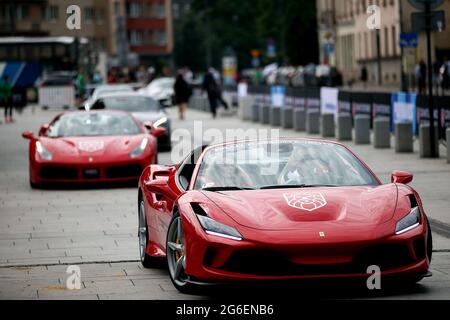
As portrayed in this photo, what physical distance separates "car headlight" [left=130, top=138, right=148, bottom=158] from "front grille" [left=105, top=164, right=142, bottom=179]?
0.17 m

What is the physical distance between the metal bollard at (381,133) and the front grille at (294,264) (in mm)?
18247

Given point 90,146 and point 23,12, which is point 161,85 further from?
point 23,12

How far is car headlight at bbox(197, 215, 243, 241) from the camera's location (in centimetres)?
833

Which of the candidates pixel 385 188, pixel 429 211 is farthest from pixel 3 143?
pixel 385 188

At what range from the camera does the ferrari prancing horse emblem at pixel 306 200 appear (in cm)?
864

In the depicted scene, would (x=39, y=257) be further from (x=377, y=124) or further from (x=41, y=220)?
(x=377, y=124)

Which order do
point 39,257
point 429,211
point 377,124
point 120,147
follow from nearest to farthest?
point 39,257, point 429,211, point 120,147, point 377,124

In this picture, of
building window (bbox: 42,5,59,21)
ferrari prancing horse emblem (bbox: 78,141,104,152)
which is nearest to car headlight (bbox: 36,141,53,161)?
ferrari prancing horse emblem (bbox: 78,141,104,152)

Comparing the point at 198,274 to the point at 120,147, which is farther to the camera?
the point at 120,147

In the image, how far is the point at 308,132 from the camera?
3372 centimetres

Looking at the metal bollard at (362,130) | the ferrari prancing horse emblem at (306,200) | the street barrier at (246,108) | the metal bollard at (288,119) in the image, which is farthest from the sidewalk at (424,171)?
the street barrier at (246,108)

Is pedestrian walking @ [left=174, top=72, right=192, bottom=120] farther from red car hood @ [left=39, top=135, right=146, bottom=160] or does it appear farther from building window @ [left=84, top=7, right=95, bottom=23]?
building window @ [left=84, top=7, right=95, bottom=23]

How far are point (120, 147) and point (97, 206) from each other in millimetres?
3235

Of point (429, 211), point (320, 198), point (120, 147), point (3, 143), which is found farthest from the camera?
point (3, 143)
